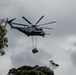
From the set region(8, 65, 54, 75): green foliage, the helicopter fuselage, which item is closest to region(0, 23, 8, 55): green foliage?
the helicopter fuselage

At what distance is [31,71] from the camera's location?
126250mm

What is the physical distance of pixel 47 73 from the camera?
128625mm

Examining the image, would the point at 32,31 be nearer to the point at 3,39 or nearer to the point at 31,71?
the point at 3,39

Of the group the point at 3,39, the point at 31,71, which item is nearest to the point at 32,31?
the point at 3,39

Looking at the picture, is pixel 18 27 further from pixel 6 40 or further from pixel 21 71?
pixel 21 71

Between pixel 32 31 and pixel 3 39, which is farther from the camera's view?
pixel 32 31

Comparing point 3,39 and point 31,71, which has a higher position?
point 3,39

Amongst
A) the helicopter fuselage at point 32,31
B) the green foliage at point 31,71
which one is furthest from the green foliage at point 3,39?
the green foliage at point 31,71

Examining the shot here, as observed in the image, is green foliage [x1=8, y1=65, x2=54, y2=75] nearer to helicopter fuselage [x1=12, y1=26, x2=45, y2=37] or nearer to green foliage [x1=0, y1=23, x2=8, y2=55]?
helicopter fuselage [x1=12, y1=26, x2=45, y2=37]

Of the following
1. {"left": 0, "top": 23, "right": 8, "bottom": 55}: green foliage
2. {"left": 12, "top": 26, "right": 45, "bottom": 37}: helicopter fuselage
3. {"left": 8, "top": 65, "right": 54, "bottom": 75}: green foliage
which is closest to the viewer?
{"left": 0, "top": 23, "right": 8, "bottom": 55}: green foliage

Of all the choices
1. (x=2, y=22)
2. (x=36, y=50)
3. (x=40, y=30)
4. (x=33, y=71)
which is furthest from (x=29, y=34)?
(x=33, y=71)

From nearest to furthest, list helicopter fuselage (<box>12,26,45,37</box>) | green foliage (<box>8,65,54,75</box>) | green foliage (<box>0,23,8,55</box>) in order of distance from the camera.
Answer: green foliage (<box>0,23,8,55</box>)
helicopter fuselage (<box>12,26,45,37</box>)
green foliage (<box>8,65,54,75</box>)

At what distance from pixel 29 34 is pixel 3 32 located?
20183 millimetres

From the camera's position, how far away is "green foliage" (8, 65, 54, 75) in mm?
125438
